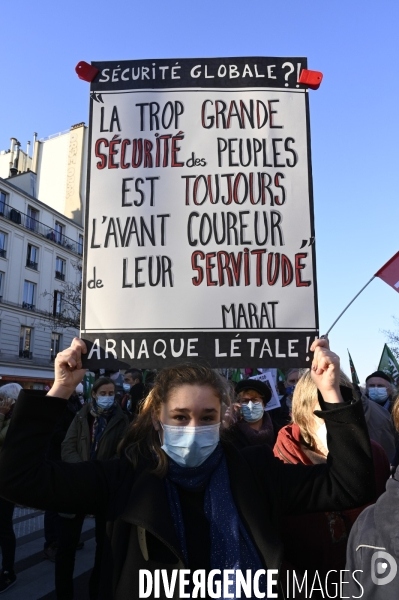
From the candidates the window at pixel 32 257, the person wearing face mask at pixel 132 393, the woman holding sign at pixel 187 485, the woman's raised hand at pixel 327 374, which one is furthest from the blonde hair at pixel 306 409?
the window at pixel 32 257

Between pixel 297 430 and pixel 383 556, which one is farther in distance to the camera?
pixel 297 430

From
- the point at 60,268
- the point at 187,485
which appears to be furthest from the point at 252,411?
the point at 60,268

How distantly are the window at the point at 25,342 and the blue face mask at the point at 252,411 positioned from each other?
32175mm

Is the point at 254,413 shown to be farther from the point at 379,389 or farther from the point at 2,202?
the point at 2,202

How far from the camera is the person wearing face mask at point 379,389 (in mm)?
6480

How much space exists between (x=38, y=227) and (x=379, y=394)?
35.8 meters

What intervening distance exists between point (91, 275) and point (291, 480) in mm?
1309

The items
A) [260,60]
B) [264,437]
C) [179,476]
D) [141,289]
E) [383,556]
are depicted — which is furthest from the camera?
[264,437]

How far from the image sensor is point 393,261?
455cm

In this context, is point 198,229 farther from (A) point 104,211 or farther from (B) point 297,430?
(B) point 297,430

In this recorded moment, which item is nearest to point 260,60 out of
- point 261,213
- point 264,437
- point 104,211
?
point 261,213

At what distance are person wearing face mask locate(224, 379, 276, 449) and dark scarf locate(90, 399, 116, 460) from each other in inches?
51.1

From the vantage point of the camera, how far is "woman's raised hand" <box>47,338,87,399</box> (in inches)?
79.8

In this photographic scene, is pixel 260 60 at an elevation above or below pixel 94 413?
above
